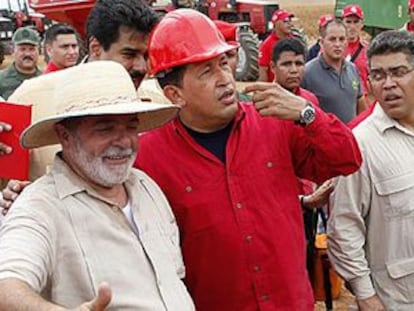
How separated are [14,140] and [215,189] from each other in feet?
2.77

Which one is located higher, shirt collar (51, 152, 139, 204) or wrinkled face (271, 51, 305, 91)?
shirt collar (51, 152, 139, 204)

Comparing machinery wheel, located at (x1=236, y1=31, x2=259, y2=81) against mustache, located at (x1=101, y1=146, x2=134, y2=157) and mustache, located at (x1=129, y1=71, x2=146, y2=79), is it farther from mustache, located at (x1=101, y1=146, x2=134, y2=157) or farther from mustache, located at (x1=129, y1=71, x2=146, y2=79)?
mustache, located at (x1=101, y1=146, x2=134, y2=157)

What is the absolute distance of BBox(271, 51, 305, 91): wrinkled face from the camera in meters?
6.61

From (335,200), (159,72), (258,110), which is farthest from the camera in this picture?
(335,200)

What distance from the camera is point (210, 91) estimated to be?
8.77ft

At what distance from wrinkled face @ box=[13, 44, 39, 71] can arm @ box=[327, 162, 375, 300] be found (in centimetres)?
537

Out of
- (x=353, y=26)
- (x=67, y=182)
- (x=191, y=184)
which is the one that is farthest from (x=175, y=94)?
(x=353, y=26)

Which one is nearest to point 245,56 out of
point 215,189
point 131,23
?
point 131,23

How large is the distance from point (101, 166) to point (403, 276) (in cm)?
163

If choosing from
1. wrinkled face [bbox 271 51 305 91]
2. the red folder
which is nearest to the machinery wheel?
wrinkled face [bbox 271 51 305 91]

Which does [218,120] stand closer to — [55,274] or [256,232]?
[256,232]

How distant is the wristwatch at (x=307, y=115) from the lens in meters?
2.63

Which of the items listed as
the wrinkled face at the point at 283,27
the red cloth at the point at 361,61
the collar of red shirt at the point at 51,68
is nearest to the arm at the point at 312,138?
the collar of red shirt at the point at 51,68

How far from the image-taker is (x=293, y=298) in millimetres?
2746
